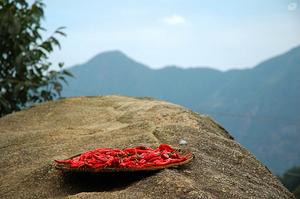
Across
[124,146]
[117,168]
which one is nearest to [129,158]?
[117,168]

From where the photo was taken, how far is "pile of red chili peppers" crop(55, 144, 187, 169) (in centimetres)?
372

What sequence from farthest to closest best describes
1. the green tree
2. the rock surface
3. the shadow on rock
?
the green tree < the shadow on rock < the rock surface

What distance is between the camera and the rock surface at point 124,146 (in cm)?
353

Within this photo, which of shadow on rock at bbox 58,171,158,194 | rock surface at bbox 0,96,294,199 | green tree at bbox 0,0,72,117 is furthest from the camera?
green tree at bbox 0,0,72,117

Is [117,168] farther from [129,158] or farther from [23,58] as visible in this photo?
[23,58]

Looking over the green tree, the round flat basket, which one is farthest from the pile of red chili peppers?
the green tree

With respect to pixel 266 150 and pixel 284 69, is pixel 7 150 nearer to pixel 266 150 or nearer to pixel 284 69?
pixel 266 150

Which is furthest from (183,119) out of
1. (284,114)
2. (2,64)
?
(284,114)

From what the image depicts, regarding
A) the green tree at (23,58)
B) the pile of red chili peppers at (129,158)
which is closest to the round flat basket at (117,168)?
the pile of red chili peppers at (129,158)

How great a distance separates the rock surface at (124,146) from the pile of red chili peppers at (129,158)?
0.09m

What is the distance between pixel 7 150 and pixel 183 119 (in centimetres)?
213

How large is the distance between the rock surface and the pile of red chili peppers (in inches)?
3.6

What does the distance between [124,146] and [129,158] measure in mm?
745

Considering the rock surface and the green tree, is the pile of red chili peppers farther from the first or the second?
the green tree
